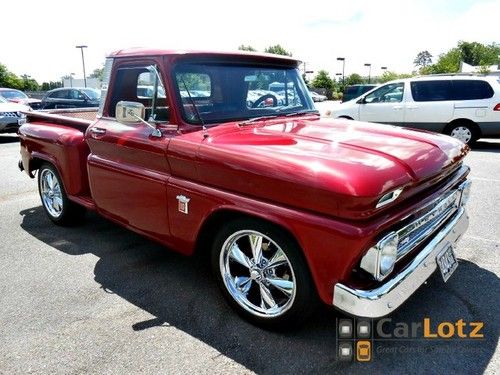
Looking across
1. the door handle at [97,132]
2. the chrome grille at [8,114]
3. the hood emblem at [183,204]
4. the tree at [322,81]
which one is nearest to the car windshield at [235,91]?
the hood emblem at [183,204]

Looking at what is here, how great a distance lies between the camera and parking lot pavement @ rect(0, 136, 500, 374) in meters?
2.50

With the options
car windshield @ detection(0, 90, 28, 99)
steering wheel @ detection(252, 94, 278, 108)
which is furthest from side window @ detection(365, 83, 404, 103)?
car windshield @ detection(0, 90, 28, 99)

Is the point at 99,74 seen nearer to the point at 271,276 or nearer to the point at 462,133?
the point at 462,133

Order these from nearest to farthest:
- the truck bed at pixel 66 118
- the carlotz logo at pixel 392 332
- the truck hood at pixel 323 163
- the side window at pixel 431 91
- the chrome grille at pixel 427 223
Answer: the truck hood at pixel 323 163
the chrome grille at pixel 427 223
the carlotz logo at pixel 392 332
the truck bed at pixel 66 118
the side window at pixel 431 91

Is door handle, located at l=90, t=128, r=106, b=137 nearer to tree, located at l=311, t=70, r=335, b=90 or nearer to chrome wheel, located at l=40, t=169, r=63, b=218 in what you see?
chrome wheel, located at l=40, t=169, r=63, b=218

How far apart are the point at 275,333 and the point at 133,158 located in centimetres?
175

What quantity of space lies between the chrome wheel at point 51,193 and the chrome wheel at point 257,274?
2668 millimetres

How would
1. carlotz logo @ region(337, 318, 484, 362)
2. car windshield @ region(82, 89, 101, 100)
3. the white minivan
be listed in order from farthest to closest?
→ car windshield @ region(82, 89, 101, 100)
the white minivan
carlotz logo @ region(337, 318, 484, 362)

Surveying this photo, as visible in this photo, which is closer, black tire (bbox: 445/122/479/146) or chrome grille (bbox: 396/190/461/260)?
chrome grille (bbox: 396/190/461/260)

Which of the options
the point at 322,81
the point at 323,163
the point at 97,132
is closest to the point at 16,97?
the point at 97,132

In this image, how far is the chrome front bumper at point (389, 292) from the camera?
2225 millimetres

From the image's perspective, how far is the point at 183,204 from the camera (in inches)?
118

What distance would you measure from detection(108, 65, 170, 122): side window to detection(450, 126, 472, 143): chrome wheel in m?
8.44

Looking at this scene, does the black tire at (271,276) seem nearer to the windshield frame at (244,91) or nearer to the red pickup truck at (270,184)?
the red pickup truck at (270,184)
